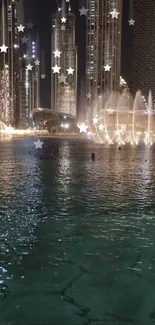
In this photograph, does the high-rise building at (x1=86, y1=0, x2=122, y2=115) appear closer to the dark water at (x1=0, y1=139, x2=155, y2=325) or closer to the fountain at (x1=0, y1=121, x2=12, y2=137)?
the fountain at (x1=0, y1=121, x2=12, y2=137)

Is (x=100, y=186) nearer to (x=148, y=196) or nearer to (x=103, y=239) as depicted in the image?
(x=148, y=196)

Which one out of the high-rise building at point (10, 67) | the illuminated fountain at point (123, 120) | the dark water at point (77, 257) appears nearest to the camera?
the dark water at point (77, 257)

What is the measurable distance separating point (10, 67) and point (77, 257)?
142549mm

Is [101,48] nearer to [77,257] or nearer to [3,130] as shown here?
[3,130]

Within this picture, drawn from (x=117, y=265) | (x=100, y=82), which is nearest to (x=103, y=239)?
(x=117, y=265)

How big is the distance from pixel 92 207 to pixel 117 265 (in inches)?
197

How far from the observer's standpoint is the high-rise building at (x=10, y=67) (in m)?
137

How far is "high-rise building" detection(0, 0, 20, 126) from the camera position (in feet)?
451

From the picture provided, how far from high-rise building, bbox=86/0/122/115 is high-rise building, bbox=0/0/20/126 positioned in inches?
1129

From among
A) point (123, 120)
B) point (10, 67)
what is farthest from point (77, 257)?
point (10, 67)

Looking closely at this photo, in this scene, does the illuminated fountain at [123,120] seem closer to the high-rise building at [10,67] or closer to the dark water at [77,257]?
the high-rise building at [10,67]

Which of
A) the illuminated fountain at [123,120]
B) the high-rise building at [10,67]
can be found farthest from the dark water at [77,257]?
the high-rise building at [10,67]

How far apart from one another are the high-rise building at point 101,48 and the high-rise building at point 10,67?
94.1 feet

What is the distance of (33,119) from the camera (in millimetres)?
179250
